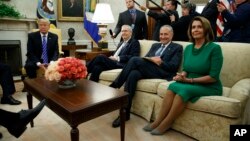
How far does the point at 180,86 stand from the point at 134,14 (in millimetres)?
2055

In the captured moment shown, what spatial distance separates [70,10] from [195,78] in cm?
368

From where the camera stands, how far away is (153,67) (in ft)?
9.25

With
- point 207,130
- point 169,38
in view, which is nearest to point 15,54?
point 169,38

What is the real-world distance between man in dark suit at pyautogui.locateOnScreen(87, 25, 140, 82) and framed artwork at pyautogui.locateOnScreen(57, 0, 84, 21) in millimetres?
2130

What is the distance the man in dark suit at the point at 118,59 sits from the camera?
3355 mm

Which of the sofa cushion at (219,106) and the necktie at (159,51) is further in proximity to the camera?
the necktie at (159,51)

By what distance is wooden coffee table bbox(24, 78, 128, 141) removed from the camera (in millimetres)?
1679

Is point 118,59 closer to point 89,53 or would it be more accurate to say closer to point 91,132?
point 89,53

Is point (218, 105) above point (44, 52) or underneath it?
underneath

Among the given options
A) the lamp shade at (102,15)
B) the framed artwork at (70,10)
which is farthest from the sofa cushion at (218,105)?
the framed artwork at (70,10)

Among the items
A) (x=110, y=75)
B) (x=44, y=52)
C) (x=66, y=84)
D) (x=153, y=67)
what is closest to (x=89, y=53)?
(x=44, y=52)

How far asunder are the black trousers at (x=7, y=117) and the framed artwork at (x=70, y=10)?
3.48 m

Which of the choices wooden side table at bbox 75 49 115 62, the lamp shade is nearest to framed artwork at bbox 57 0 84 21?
the lamp shade

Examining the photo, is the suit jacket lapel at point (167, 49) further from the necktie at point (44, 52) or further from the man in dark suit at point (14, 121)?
the necktie at point (44, 52)
